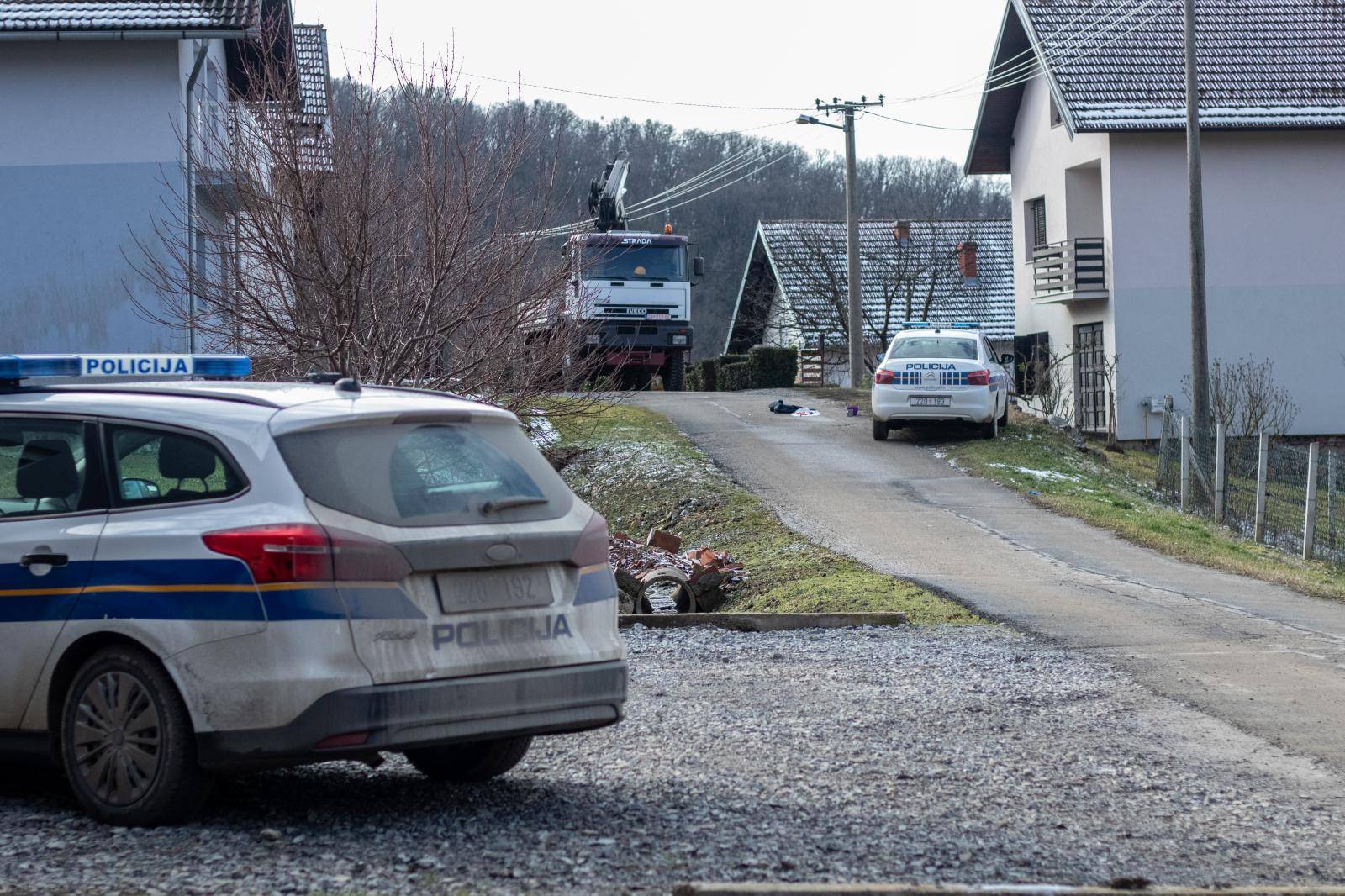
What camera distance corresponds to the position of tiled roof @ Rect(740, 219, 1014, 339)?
172ft

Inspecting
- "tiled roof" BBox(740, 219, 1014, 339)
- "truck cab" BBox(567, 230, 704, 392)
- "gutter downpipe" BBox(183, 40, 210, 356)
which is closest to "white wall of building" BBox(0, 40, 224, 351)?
"gutter downpipe" BBox(183, 40, 210, 356)

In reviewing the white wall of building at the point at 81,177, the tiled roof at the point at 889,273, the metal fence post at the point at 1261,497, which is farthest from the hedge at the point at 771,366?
the metal fence post at the point at 1261,497

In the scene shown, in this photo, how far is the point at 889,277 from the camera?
173ft

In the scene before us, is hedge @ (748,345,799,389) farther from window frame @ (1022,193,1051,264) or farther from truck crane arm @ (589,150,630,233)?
window frame @ (1022,193,1051,264)

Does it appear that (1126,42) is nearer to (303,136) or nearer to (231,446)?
(303,136)

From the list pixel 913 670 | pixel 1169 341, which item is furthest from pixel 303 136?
pixel 1169 341

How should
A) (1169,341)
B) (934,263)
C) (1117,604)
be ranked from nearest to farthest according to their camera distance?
(1117,604), (1169,341), (934,263)

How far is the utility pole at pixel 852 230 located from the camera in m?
37.3

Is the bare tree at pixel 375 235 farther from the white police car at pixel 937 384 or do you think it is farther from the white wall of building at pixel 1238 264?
the white wall of building at pixel 1238 264

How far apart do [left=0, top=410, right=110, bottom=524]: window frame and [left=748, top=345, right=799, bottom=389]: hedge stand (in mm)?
37045

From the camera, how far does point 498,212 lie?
555 inches

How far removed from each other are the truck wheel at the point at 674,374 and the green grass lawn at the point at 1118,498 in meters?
8.77

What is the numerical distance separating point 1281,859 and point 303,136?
1021 cm

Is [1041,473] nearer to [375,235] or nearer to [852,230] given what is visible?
[375,235]
